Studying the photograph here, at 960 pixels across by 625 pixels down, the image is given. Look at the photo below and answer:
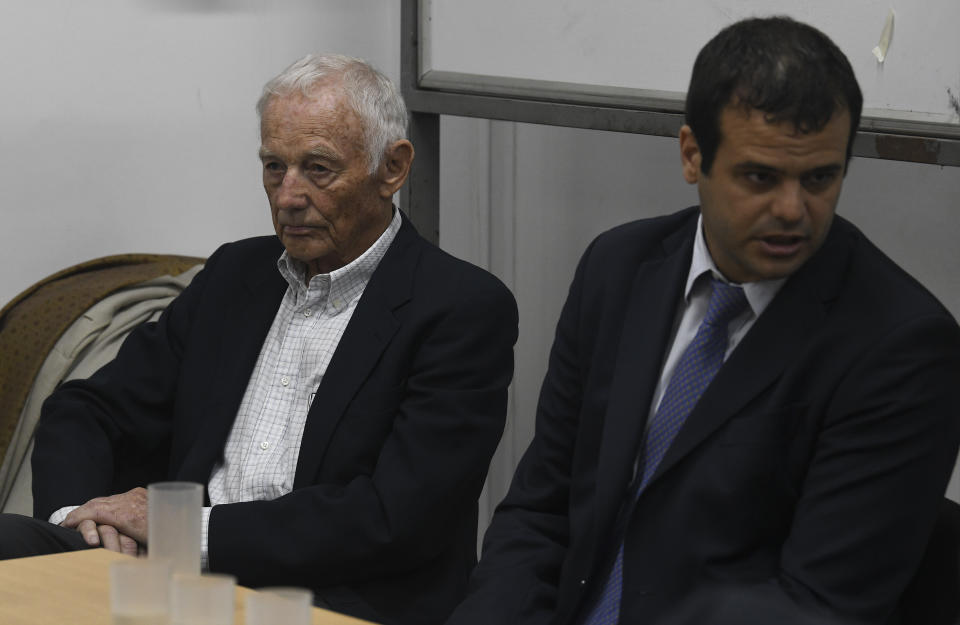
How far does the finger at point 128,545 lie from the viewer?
86.4 inches

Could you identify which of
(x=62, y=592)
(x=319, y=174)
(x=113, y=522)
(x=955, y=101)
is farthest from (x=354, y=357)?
(x=955, y=101)

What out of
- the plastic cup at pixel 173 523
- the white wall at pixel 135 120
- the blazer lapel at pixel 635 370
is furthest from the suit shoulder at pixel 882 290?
the white wall at pixel 135 120

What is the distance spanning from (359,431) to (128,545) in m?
0.41

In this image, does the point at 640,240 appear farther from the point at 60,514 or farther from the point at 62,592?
the point at 60,514

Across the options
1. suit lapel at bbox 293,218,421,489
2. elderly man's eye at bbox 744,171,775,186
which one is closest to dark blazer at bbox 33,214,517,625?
suit lapel at bbox 293,218,421,489

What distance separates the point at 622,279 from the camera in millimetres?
1898

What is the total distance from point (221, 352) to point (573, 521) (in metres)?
0.88

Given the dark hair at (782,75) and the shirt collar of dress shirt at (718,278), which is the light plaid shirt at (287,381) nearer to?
the shirt collar of dress shirt at (718,278)

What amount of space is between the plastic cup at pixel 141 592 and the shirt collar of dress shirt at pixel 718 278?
82 cm

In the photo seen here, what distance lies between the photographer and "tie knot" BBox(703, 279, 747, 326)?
1.75 m

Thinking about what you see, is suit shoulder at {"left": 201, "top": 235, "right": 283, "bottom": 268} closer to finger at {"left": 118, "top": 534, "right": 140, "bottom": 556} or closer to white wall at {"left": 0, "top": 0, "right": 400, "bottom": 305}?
finger at {"left": 118, "top": 534, "right": 140, "bottom": 556}

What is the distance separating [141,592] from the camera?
130 centimetres

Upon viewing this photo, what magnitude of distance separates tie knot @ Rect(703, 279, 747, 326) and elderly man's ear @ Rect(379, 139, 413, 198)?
85 centimetres

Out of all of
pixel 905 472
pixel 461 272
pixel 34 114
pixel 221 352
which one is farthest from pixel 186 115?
pixel 905 472
